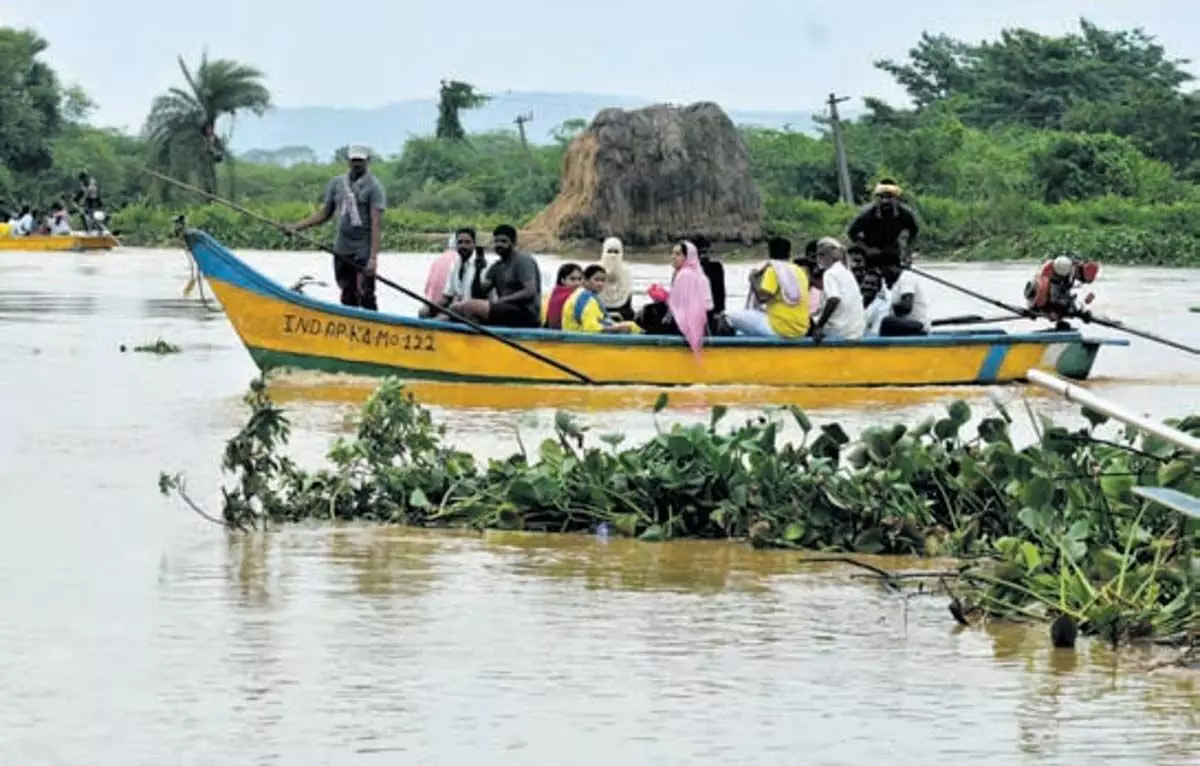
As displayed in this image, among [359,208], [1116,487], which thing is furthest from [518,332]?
[1116,487]

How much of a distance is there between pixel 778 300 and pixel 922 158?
40171mm

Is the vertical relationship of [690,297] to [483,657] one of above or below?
above

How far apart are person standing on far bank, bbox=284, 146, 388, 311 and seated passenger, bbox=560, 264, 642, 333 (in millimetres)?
1384

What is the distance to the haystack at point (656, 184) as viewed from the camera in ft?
162

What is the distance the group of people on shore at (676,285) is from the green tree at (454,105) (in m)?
52.3

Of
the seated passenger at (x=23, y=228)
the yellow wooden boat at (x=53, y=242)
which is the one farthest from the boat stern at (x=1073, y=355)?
the seated passenger at (x=23, y=228)

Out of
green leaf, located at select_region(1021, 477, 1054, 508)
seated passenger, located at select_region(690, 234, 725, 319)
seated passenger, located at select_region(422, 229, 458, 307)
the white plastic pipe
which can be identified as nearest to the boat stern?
seated passenger, located at select_region(690, 234, 725, 319)

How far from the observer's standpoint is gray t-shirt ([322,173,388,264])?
17.8 metres

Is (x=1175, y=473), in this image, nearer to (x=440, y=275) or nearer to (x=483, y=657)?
(x=483, y=657)

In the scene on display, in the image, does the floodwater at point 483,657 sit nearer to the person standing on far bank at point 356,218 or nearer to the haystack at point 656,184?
the person standing on far bank at point 356,218

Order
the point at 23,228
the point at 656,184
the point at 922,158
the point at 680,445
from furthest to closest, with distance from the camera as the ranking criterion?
the point at 922,158, the point at 656,184, the point at 23,228, the point at 680,445

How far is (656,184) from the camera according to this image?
49.9m

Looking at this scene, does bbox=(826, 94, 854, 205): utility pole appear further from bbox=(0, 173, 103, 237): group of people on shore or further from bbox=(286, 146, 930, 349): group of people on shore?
bbox=(286, 146, 930, 349): group of people on shore

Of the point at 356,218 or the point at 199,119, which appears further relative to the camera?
the point at 199,119
